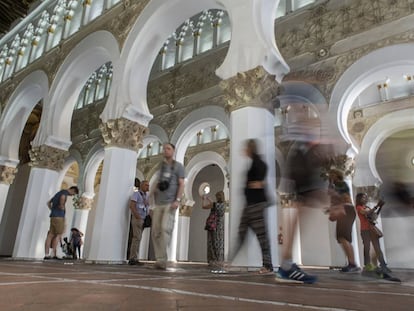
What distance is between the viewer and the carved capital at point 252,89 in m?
4.84

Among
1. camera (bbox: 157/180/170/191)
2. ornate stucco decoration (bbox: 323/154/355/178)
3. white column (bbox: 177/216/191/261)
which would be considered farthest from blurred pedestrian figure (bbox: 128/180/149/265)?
white column (bbox: 177/216/191/261)

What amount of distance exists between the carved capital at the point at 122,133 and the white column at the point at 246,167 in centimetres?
266

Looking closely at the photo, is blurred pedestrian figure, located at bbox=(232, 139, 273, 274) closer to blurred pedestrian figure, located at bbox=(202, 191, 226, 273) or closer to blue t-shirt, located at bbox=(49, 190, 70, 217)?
blurred pedestrian figure, located at bbox=(202, 191, 226, 273)

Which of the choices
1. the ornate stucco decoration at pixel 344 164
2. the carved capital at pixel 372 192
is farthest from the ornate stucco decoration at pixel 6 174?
the carved capital at pixel 372 192

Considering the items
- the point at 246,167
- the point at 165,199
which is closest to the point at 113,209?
the point at 165,199

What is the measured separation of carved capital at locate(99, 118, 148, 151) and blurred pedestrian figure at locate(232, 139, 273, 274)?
3700 millimetres

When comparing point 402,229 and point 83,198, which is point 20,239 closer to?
point 83,198

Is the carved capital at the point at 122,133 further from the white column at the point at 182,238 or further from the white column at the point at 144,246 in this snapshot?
the white column at the point at 144,246

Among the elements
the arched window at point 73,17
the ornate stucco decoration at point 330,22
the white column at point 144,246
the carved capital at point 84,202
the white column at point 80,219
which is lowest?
the white column at point 144,246

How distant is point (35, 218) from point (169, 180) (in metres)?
5.68

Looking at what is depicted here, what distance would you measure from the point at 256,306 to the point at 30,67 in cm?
1280

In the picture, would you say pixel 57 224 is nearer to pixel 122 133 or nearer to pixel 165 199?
pixel 122 133

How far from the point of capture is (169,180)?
15.2 ft

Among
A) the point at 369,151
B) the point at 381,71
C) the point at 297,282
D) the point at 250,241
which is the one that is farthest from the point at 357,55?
the point at 297,282
